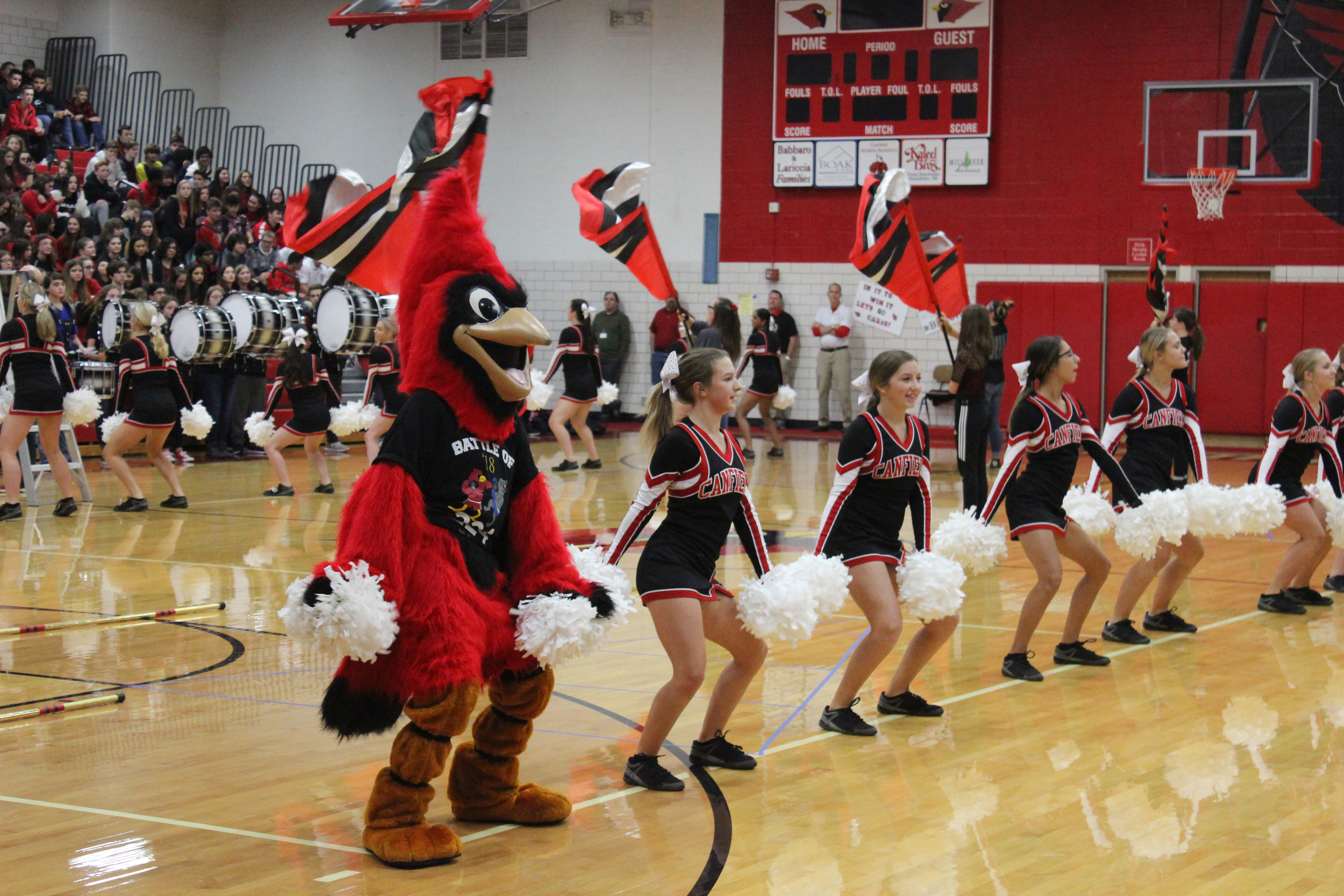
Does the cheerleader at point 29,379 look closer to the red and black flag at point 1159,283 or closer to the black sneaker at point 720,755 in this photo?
the black sneaker at point 720,755

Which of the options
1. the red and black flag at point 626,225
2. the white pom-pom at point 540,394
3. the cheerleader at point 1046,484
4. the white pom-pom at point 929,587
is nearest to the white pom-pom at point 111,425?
the white pom-pom at point 540,394

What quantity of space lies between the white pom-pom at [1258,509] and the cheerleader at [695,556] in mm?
3553

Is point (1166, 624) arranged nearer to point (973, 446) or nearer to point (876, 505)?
point (876, 505)

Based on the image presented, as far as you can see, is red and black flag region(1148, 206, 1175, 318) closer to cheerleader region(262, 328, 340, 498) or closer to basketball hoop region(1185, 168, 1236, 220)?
basketball hoop region(1185, 168, 1236, 220)

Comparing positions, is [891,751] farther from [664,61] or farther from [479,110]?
[664,61]

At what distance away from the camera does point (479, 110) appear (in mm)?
5086

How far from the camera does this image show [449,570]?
4.36 m

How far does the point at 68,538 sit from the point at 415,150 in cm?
583

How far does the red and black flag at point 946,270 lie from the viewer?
14.3 metres

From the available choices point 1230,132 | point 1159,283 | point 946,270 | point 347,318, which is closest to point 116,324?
point 347,318

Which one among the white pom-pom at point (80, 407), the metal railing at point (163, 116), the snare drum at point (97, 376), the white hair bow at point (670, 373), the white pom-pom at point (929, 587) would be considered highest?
the metal railing at point (163, 116)

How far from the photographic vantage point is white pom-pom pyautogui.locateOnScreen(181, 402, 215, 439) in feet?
45.9

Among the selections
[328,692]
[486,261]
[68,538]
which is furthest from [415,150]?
[68,538]

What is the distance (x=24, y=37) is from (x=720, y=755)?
22378 mm
